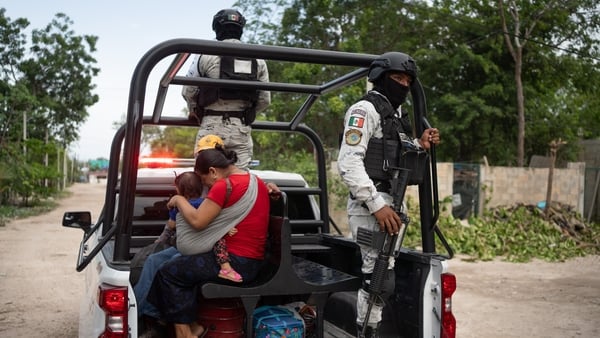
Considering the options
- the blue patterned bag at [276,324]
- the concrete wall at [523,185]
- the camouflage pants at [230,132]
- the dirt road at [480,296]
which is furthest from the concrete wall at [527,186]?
the blue patterned bag at [276,324]

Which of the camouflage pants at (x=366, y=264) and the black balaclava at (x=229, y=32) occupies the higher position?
the black balaclava at (x=229, y=32)

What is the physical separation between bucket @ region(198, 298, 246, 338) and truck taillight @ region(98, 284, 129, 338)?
465mm

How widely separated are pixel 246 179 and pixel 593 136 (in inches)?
1353

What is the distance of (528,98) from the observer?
2456cm

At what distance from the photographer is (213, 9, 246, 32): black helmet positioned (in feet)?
13.4

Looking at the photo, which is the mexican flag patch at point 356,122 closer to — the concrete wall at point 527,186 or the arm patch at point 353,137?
the arm patch at point 353,137

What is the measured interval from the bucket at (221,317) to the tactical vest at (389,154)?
103 centimetres

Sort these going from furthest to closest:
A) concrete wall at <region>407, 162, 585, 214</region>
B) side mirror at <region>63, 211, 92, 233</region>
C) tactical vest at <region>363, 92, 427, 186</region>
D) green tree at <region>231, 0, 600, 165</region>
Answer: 1. green tree at <region>231, 0, 600, 165</region>
2. concrete wall at <region>407, 162, 585, 214</region>
3. side mirror at <region>63, 211, 92, 233</region>
4. tactical vest at <region>363, 92, 427, 186</region>

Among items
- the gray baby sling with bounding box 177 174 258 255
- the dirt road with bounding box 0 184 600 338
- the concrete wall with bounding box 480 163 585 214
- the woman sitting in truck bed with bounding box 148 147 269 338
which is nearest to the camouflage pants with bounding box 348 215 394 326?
the woman sitting in truck bed with bounding box 148 147 269 338

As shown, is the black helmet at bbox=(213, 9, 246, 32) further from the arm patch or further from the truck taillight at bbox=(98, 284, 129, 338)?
the truck taillight at bbox=(98, 284, 129, 338)

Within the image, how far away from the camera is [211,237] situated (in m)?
3.04

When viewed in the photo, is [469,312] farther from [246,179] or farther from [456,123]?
[456,123]

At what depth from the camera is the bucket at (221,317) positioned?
3109 millimetres

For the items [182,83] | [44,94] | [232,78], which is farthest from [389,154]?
[44,94]
